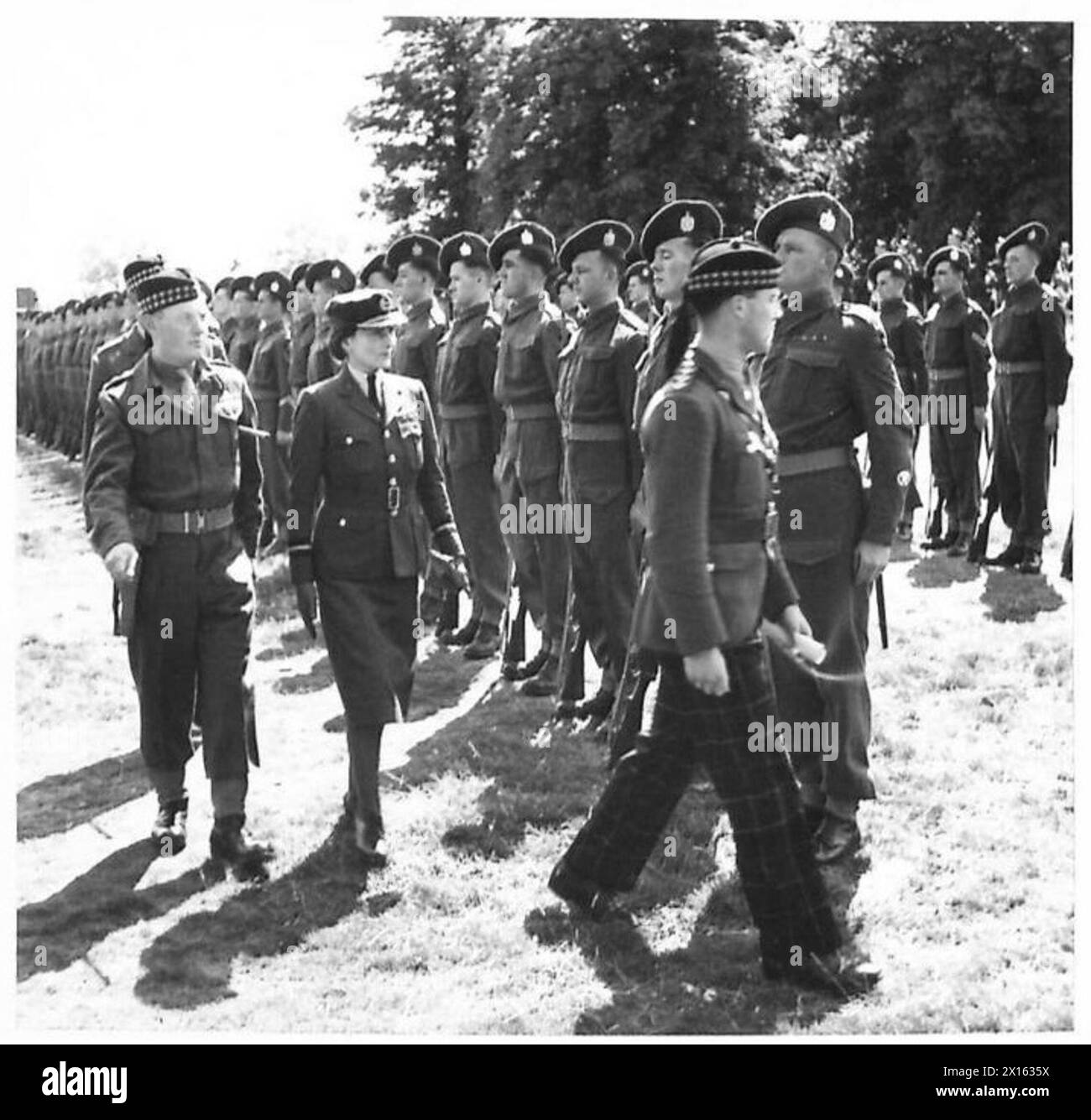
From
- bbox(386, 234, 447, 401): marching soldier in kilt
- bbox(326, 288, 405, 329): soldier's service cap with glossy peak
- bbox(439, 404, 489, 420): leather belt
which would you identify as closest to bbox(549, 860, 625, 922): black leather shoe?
bbox(326, 288, 405, 329): soldier's service cap with glossy peak

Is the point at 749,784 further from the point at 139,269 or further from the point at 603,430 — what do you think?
the point at 139,269

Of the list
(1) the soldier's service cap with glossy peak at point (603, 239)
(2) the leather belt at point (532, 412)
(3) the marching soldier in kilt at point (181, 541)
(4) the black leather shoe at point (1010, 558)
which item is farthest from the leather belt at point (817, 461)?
(4) the black leather shoe at point (1010, 558)

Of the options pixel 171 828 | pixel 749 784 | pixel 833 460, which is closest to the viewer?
pixel 749 784

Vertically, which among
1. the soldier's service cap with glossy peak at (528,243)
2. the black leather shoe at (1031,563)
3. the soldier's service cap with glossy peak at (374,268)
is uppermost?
the soldier's service cap with glossy peak at (374,268)

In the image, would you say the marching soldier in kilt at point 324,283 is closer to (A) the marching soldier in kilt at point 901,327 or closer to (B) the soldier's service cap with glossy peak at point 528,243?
(B) the soldier's service cap with glossy peak at point 528,243

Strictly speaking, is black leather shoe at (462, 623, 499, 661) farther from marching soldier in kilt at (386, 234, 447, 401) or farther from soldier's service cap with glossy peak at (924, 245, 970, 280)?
soldier's service cap with glossy peak at (924, 245, 970, 280)

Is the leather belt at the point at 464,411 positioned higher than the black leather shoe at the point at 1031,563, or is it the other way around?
the leather belt at the point at 464,411

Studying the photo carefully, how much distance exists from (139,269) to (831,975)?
3.57 meters

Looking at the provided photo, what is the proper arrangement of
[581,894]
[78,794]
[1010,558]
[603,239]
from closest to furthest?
[581,894] < [78,794] < [603,239] < [1010,558]

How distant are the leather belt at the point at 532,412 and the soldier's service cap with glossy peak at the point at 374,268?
9.02 feet

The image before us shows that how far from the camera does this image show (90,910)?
545 cm

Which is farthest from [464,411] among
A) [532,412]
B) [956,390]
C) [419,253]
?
[956,390]

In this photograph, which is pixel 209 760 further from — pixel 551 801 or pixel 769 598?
pixel 769 598

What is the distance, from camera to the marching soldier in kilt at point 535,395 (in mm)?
7859
